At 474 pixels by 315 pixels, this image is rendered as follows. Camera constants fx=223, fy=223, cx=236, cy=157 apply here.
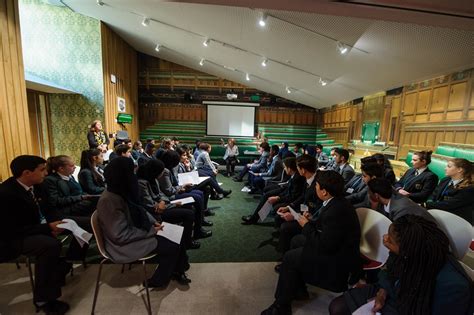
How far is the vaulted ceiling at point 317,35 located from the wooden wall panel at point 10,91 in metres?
2.01

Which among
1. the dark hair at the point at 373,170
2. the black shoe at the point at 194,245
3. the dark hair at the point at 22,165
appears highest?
the dark hair at the point at 22,165

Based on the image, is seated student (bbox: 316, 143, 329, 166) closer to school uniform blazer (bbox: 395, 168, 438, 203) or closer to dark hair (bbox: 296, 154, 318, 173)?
school uniform blazer (bbox: 395, 168, 438, 203)

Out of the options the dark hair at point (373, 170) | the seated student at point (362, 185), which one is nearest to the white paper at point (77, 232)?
the seated student at point (362, 185)

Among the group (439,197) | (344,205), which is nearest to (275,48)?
(439,197)

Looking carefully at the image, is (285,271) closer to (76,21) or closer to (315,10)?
(315,10)

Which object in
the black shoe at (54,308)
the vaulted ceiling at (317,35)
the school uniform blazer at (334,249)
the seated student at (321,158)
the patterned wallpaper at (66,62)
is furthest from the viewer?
the seated student at (321,158)

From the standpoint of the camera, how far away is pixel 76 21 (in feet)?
19.4

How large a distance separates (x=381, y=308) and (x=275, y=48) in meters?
4.51

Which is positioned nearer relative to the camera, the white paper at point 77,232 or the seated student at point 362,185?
the white paper at point 77,232

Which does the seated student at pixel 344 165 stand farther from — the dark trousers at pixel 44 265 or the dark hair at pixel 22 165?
the dark hair at pixel 22 165

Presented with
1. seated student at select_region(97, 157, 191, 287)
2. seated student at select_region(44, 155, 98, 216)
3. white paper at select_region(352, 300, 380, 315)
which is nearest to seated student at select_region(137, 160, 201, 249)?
seated student at select_region(97, 157, 191, 287)

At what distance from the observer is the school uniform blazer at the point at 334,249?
146cm

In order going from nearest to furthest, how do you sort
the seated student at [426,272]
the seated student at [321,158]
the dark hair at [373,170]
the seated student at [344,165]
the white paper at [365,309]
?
the seated student at [426,272] < the white paper at [365,309] < the dark hair at [373,170] < the seated student at [344,165] < the seated student at [321,158]

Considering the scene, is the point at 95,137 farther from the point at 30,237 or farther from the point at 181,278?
the point at 181,278
